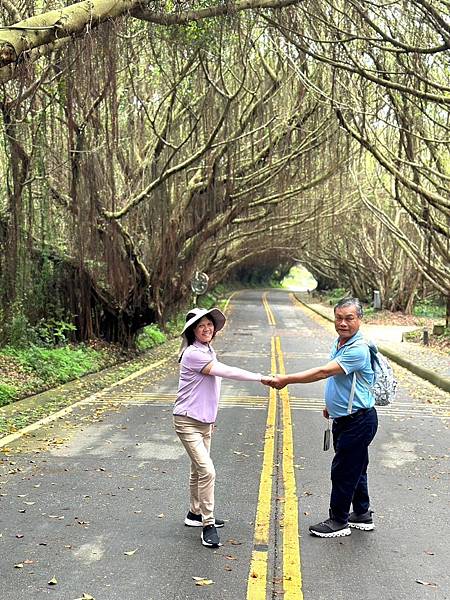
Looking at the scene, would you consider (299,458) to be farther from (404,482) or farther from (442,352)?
(442,352)

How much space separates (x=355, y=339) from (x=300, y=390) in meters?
8.88

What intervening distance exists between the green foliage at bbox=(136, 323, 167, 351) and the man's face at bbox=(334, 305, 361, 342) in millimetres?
16323

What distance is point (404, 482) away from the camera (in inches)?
293

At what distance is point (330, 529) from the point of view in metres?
5.70

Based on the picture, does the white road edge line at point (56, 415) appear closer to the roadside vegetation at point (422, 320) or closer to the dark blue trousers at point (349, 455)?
the dark blue trousers at point (349, 455)

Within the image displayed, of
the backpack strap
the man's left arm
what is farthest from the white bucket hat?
the backpack strap

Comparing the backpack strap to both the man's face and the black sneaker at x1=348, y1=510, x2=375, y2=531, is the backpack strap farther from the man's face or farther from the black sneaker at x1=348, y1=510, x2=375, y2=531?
the black sneaker at x1=348, y1=510, x2=375, y2=531

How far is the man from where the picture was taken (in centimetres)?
554

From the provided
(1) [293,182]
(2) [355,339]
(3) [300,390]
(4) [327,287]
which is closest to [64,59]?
(2) [355,339]

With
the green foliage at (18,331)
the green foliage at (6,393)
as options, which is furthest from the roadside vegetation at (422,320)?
the green foliage at (6,393)

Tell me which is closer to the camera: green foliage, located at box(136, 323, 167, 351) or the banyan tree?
the banyan tree

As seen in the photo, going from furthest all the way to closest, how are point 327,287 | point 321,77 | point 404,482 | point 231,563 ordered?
1. point 327,287
2. point 321,77
3. point 404,482
4. point 231,563

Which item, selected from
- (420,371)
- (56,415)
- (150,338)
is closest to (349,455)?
(56,415)

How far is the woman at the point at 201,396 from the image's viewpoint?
18.1 ft
